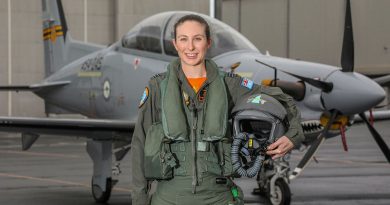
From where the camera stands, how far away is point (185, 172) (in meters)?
3.81

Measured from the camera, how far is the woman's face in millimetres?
3838

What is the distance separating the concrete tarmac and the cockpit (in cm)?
201

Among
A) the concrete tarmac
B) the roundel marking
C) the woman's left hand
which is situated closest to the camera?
the woman's left hand

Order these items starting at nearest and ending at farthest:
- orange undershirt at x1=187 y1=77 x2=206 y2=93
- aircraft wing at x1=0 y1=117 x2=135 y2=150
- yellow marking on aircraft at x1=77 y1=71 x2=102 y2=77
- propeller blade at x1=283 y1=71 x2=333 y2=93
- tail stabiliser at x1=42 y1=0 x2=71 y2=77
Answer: orange undershirt at x1=187 y1=77 x2=206 y2=93 < propeller blade at x1=283 y1=71 x2=333 y2=93 < aircraft wing at x1=0 y1=117 x2=135 y2=150 < yellow marking on aircraft at x1=77 y1=71 x2=102 y2=77 < tail stabiliser at x1=42 y1=0 x2=71 y2=77

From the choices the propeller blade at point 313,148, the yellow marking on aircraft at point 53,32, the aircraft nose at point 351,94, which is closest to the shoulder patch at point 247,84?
the aircraft nose at point 351,94

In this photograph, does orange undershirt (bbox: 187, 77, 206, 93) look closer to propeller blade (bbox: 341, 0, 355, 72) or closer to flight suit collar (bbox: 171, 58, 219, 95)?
flight suit collar (bbox: 171, 58, 219, 95)

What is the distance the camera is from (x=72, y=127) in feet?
34.3

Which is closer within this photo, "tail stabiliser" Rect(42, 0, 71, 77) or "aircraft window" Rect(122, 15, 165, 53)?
"aircraft window" Rect(122, 15, 165, 53)

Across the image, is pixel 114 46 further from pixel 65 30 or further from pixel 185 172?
→ pixel 185 172

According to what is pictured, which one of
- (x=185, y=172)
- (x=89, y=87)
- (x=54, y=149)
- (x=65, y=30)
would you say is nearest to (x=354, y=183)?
(x=89, y=87)

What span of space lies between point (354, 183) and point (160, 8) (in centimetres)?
2368

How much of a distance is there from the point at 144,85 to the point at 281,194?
2696 mm

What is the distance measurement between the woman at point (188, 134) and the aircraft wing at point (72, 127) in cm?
646

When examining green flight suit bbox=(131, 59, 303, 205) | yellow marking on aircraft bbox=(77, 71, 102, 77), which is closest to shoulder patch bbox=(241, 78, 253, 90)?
green flight suit bbox=(131, 59, 303, 205)
